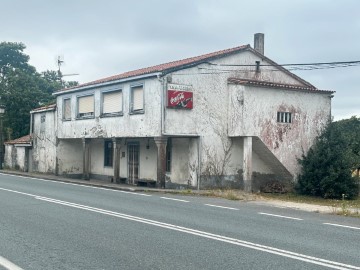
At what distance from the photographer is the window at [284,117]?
2145 cm

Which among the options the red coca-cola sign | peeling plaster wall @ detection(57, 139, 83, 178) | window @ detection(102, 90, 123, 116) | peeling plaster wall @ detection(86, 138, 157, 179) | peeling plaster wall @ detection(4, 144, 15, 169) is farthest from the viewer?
peeling plaster wall @ detection(4, 144, 15, 169)

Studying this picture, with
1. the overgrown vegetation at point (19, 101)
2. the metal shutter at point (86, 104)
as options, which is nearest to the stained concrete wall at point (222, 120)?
the metal shutter at point (86, 104)

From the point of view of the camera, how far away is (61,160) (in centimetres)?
2861

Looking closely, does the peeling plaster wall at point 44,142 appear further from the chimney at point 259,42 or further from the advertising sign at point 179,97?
the chimney at point 259,42

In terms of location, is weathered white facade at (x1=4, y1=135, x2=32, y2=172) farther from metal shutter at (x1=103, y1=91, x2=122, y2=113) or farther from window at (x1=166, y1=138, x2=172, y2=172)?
window at (x1=166, y1=138, x2=172, y2=172)

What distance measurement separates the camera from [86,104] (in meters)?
25.5

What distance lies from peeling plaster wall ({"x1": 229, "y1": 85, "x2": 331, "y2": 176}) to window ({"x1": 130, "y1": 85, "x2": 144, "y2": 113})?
4.13 metres

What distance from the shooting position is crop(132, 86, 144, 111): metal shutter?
832 inches

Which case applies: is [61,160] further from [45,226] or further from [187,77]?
[45,226]

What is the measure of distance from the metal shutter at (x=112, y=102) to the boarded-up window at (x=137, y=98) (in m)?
1.23

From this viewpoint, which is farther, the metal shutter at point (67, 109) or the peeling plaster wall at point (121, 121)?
the metal shutter at point (67, 109)

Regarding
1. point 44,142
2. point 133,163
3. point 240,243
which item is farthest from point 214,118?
point 44,142

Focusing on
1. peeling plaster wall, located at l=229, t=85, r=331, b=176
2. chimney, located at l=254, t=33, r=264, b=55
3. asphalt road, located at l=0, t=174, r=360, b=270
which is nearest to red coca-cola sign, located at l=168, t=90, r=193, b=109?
peeling plaster wall, located at l=229, t=85, r=331, b=176

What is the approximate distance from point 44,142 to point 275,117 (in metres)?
16.5
